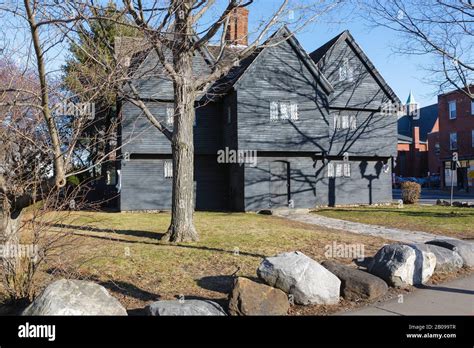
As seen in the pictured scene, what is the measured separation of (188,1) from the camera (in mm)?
10578

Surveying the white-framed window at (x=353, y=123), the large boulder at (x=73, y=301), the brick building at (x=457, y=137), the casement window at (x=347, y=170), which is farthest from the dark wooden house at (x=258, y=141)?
the brick building at (x=457, y=137)

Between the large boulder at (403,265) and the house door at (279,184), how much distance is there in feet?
53.2

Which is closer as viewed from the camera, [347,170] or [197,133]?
[197,133]

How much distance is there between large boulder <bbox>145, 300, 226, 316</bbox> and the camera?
539 centimetres

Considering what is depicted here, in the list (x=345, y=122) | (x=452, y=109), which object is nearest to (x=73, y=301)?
(x=345, y=122)

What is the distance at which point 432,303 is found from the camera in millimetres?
6672

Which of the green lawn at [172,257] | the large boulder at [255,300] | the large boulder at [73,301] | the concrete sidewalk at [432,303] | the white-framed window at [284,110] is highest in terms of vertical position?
the white-framed window at [284,110]

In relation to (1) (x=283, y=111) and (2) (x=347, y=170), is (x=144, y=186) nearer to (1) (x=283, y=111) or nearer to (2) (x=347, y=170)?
(1) (x=283, y=111)

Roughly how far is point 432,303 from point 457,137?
49.4 meters

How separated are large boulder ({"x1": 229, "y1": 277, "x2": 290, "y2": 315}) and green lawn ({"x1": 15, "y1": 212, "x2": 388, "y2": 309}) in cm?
110

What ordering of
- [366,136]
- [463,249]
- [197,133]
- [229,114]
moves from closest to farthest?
[463,249] < [229,114] < [197,133] < [366,136]

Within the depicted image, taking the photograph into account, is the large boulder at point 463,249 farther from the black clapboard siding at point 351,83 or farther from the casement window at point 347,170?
the black clapboard siding at point 351,83

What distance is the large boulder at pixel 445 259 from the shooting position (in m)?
8.66

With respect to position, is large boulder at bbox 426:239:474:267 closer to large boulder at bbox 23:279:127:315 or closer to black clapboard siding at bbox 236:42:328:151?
large boulder at bbox 23:279:127:315
